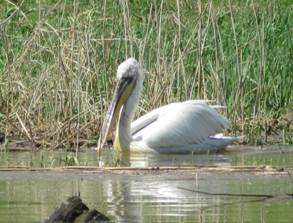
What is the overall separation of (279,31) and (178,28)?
183 centimetres

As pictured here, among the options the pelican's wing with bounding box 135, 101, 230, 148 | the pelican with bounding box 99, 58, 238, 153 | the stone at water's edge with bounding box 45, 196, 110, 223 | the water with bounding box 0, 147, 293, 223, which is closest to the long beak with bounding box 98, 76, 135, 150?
the pelican with bounding box 99, 58, 238, 153

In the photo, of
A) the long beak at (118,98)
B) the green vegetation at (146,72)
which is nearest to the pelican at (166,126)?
the long beak at (118,98)

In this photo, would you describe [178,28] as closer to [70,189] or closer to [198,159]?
[198,159]

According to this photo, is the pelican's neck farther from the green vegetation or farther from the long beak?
the green vegetation

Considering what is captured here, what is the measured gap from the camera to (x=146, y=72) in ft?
39.7

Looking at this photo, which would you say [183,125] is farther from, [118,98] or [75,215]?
[75,215]

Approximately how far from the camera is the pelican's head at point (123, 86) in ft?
37.8

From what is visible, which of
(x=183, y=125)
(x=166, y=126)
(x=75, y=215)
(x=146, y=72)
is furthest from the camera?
(x=146, y=72)

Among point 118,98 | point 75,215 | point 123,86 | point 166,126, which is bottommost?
point 75,215

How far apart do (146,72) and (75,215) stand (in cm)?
601

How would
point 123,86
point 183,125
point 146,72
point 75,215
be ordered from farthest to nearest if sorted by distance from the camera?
1. point 146,72
2. point 123,86
3. point 183,125
4. point 75,215

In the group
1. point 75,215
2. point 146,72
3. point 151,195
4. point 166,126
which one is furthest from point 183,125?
point 75,215

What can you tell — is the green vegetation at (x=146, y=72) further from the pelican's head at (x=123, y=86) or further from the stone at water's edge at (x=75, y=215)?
the stone at water's edge at (x=75, y=215)

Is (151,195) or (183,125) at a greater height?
(183,125)
